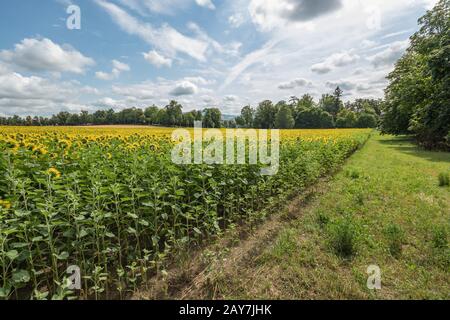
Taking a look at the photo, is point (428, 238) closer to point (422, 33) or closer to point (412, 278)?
point (412, 278)

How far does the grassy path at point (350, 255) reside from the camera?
3424 millimetres

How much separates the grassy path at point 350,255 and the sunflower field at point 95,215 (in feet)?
3.05

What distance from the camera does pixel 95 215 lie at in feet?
10.0

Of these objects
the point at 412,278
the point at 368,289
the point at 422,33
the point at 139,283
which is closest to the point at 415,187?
the point at 412,278

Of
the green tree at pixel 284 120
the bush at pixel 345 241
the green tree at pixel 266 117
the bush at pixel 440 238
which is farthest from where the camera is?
the green tree at pixel 266 117

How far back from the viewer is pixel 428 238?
190 inches

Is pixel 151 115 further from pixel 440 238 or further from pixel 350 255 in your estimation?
pixel 440 238

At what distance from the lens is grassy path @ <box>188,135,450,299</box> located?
11.2 ft

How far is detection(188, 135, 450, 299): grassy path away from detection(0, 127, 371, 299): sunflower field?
93 centimetres

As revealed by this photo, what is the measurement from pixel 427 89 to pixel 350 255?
22.0 metres

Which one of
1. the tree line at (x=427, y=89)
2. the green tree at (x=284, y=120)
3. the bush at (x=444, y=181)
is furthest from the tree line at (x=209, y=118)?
the bush at (x=444, y=181)
